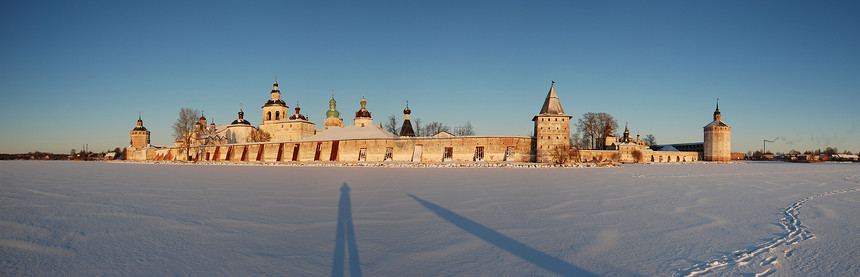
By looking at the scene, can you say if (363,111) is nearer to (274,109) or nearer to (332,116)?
(332,116)

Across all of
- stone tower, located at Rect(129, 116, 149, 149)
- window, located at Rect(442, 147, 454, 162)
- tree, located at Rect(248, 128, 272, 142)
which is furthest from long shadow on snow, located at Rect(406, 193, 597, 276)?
stone tower, located at Rect(129, 116, 149, 149)

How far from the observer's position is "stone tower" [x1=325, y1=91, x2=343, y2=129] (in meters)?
52.6

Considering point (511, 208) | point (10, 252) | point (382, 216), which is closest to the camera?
point (10, 252)

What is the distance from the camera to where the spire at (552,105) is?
105 ft

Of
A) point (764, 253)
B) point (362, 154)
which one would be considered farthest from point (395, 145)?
point (764, 253)

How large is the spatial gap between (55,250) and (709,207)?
30.0 ft

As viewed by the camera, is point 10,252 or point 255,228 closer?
point 10,252

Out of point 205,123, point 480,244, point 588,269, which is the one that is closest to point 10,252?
point 480,244

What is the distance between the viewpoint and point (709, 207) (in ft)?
22.1

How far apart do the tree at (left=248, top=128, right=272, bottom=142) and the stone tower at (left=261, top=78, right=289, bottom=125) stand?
235cm

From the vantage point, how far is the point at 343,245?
3910 millimetres

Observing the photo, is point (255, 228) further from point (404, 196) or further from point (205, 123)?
point (205, 123)

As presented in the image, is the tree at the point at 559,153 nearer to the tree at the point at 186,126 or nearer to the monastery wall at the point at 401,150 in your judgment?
the monastery wall at the point at 401,150

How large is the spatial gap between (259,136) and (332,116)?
984cm
